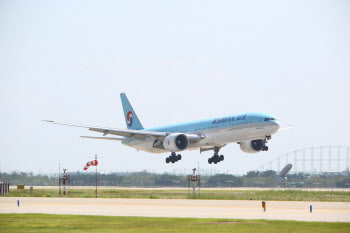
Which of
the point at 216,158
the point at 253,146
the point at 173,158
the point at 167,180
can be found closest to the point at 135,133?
the point at 173,158

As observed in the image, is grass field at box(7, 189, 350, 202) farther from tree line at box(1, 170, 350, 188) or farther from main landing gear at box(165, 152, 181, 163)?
tree line at box(1, 170, 350, 188)

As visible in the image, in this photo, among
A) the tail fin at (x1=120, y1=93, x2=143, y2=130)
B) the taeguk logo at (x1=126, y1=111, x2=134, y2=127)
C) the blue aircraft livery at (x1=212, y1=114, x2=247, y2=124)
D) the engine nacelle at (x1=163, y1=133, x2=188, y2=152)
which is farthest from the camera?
the taeguk logo at (x1=126, y1=111, x2=134, y2=127)

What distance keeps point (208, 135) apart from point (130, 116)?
80.9ft

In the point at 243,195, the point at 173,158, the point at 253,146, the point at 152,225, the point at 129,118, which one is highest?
the point at 129,118

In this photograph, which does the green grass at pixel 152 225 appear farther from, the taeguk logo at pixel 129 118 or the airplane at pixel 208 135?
the taeguk logo at pixel 129 118

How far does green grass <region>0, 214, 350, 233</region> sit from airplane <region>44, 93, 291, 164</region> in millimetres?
26521

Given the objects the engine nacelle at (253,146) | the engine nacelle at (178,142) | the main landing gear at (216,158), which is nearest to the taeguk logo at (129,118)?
the main landing gear at (216,158)

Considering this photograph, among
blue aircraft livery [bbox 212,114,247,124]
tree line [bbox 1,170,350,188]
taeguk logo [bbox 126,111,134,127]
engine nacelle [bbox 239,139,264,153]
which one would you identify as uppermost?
taeguk logo [bbox 126,111,134,127]

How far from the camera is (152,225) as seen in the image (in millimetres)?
38156

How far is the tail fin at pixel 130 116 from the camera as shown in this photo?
301 feet

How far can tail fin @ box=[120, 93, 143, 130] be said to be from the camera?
301ft

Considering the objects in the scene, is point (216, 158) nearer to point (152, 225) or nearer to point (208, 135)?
point (208, 135)

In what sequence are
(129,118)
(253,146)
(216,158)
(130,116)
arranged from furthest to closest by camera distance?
1. (129,118)
2. (130,116)
3. (216,158)
4. (253,146)

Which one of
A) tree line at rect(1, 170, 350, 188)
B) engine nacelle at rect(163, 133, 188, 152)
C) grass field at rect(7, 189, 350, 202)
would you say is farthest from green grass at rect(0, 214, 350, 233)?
tree line at rect(1, 170, 350, 188)
